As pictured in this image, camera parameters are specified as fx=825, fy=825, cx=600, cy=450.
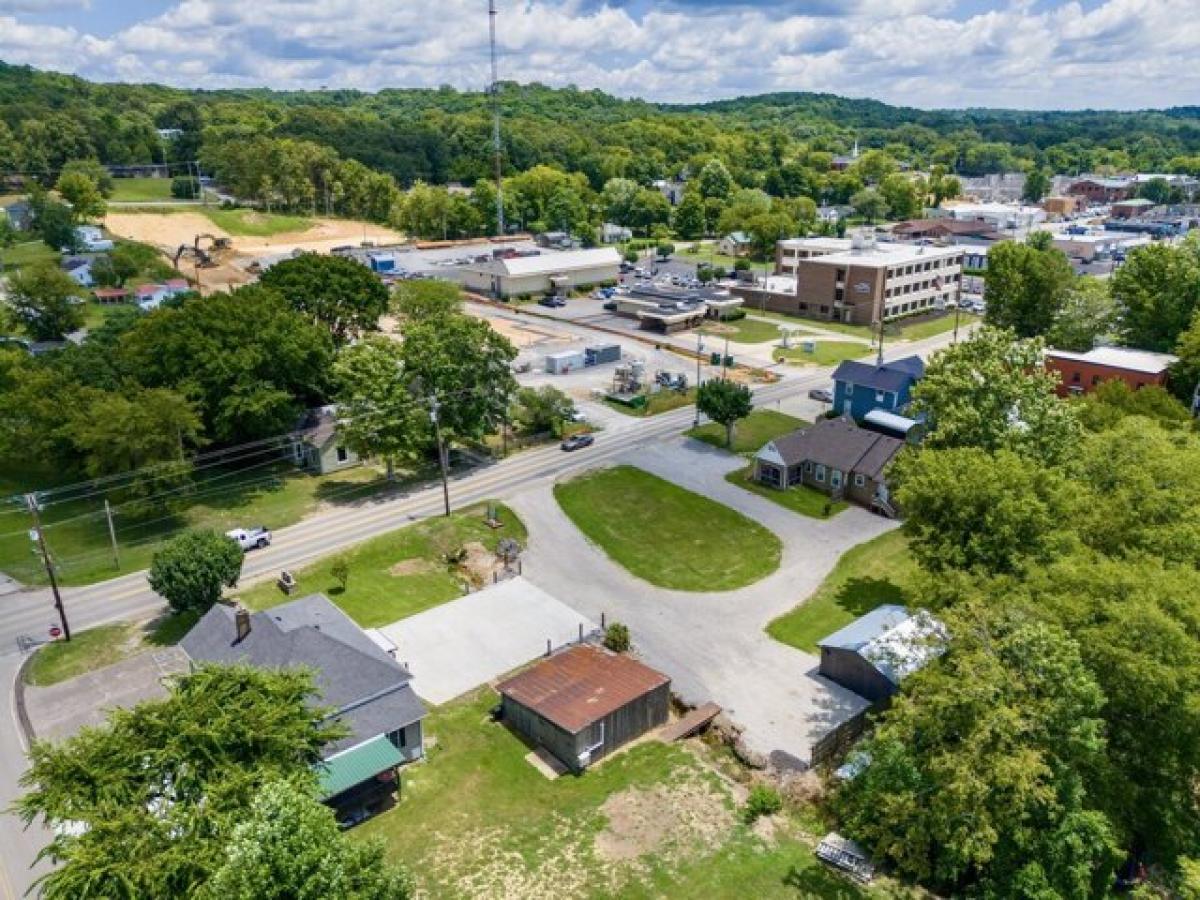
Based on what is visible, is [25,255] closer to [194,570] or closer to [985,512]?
[194,570]

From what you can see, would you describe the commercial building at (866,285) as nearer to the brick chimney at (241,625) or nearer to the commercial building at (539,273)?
the commercial building at (539,273)

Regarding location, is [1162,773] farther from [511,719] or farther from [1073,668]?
[511,719]

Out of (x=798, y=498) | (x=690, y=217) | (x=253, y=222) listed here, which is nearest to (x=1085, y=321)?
(x=798, y=498)

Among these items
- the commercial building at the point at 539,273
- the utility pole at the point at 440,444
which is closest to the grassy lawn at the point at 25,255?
the commercial building at the point at 539,273

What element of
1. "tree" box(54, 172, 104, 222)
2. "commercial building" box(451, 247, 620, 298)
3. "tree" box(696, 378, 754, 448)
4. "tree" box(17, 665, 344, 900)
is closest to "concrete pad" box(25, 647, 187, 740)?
"tree" box(17, 665, 344, 900)

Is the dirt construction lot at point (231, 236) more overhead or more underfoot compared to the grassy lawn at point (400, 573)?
more overhead

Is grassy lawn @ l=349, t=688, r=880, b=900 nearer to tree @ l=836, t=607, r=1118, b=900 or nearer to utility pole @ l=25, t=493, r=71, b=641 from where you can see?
tree @ l=836, t=607, r=1118, b=900
